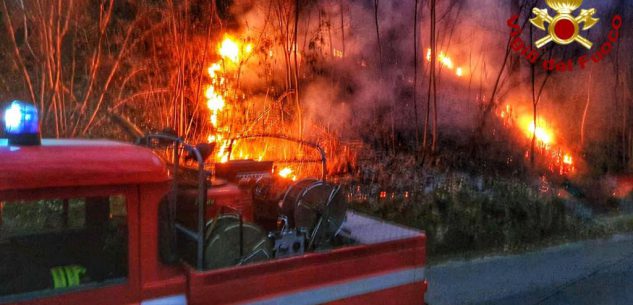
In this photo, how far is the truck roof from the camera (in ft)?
7.39

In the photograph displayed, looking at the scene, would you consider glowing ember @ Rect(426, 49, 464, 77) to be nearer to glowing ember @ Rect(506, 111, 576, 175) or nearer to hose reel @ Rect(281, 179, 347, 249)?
glowing ember @ Rect(506, 111, 576, 175)

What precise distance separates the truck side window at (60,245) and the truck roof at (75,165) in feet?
0.39

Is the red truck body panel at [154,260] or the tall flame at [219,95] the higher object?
the tall flame at [219,95]

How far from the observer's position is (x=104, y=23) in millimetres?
7359

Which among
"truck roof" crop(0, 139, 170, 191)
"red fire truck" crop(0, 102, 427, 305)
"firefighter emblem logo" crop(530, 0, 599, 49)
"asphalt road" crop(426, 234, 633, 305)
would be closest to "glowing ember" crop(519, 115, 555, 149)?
"firefighter emblem logo" crop(530, 0, 599, 49)

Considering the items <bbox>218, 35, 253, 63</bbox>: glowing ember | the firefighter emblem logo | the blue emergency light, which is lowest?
the blue emergency light

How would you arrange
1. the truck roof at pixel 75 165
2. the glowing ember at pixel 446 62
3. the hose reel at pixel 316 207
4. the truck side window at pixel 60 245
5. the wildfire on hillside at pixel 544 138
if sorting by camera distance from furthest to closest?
the wildfire on hillside at pixel 544 138, the glowing ember at pixel 446 62, the hose reel at pixel 316 207, the truck side window at pixel 60 245, the truck roof at pixel 75 165

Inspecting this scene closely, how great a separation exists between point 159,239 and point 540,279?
5513 millimetres

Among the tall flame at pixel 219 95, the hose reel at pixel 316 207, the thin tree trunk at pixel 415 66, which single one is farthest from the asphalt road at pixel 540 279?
the thin tree trunk at pixel 415 66

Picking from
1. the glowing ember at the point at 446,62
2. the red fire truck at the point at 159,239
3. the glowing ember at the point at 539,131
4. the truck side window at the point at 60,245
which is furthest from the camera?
the glowing ember at the point at 539,131

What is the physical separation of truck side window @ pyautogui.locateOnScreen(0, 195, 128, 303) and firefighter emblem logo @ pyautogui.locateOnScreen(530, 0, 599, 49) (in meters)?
11.1

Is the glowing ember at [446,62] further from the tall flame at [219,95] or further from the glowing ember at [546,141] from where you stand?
the tall flame at [219,95]

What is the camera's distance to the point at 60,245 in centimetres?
295

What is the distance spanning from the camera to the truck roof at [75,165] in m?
2.25
